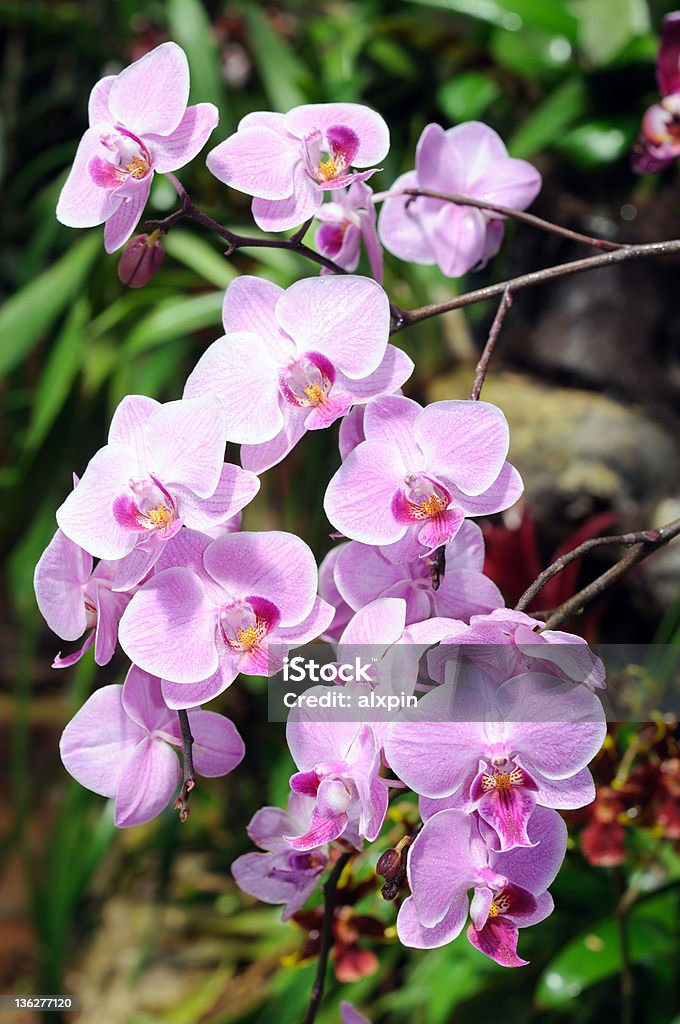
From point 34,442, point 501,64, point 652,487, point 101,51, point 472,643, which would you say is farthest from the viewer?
point 101,51

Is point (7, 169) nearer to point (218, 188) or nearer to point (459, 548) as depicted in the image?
point (218, 188)

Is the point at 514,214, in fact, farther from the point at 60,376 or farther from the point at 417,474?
the point at 60,376

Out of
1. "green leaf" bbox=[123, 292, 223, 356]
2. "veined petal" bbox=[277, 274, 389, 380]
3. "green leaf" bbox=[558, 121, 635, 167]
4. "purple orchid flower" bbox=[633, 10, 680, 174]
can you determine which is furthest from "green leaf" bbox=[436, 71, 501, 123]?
"veined petal" bbox=[277, 274, 389, 380]

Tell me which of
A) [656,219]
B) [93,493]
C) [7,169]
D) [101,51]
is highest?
[93,493]

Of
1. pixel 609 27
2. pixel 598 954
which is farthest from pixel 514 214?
pixel 609 27

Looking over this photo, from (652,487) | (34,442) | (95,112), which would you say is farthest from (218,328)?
(95,112)

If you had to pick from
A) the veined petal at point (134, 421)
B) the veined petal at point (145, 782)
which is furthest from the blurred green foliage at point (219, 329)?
the veined petal at point (134, 421)

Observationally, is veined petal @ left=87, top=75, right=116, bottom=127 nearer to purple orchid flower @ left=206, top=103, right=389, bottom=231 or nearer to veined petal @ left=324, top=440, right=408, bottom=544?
purple orchid flower @ left=206, top=103, right=389, bottom=231
